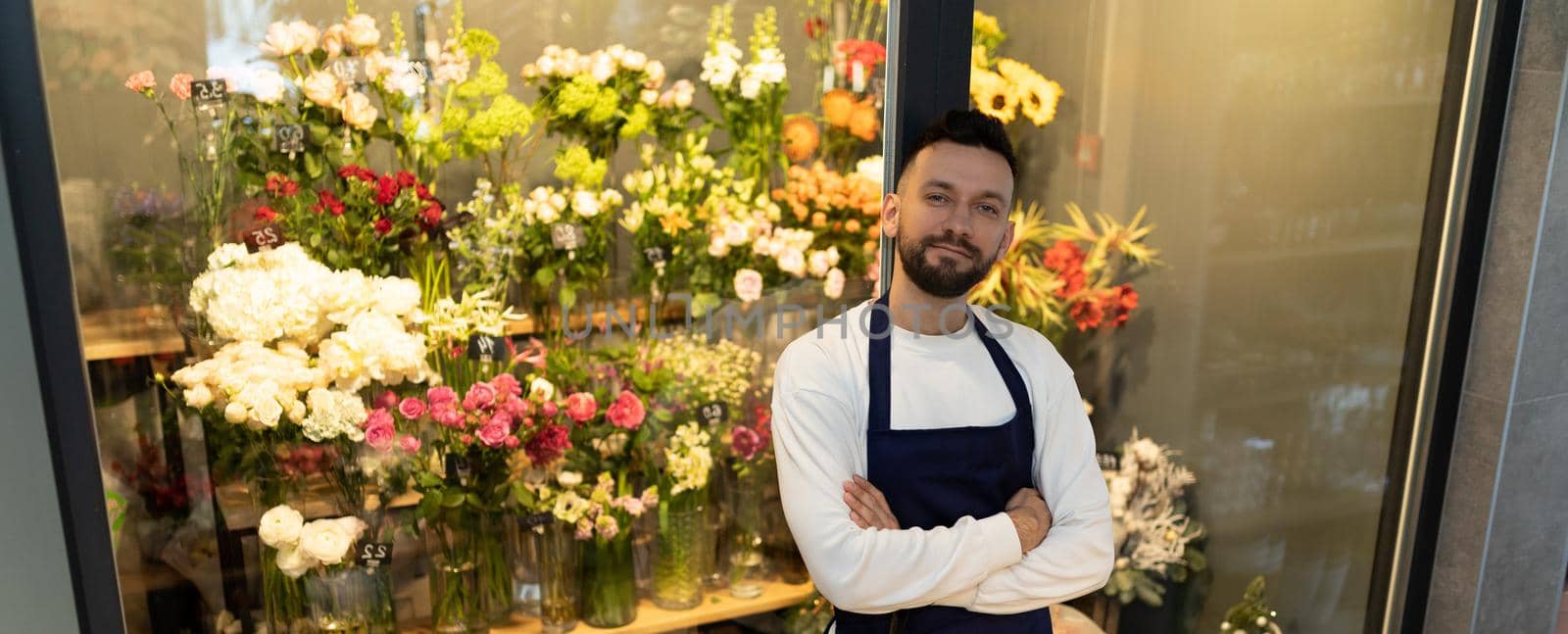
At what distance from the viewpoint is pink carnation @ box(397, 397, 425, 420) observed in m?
1.67

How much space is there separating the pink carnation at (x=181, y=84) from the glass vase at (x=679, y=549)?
40.4 inches

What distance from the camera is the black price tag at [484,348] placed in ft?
5.76

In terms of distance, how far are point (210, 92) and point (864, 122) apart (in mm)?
1081

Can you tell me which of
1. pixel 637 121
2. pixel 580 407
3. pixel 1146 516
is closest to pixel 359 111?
pixel 637 121

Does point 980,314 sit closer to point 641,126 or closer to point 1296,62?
point 641,126

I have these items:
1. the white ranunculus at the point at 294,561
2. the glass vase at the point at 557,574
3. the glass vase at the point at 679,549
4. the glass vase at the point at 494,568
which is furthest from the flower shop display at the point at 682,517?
the white ranunculus at the point at 294,561

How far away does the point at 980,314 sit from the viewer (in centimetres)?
173

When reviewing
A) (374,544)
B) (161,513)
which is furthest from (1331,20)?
(161,513)

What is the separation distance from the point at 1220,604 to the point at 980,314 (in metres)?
1.47

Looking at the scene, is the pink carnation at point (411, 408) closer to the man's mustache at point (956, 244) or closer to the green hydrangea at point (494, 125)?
the green hydrangea at point (494, 125)

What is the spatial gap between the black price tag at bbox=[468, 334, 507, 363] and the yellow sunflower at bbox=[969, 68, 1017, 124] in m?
1.07

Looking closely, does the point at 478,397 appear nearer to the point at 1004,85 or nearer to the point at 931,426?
the point at 931,426

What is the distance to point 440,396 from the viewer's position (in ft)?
5.58

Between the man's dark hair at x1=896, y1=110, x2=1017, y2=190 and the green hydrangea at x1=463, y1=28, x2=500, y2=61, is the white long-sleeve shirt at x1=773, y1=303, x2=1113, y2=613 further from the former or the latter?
the green hydrangea at x1=463, y1=28, x2=500, y2=61
